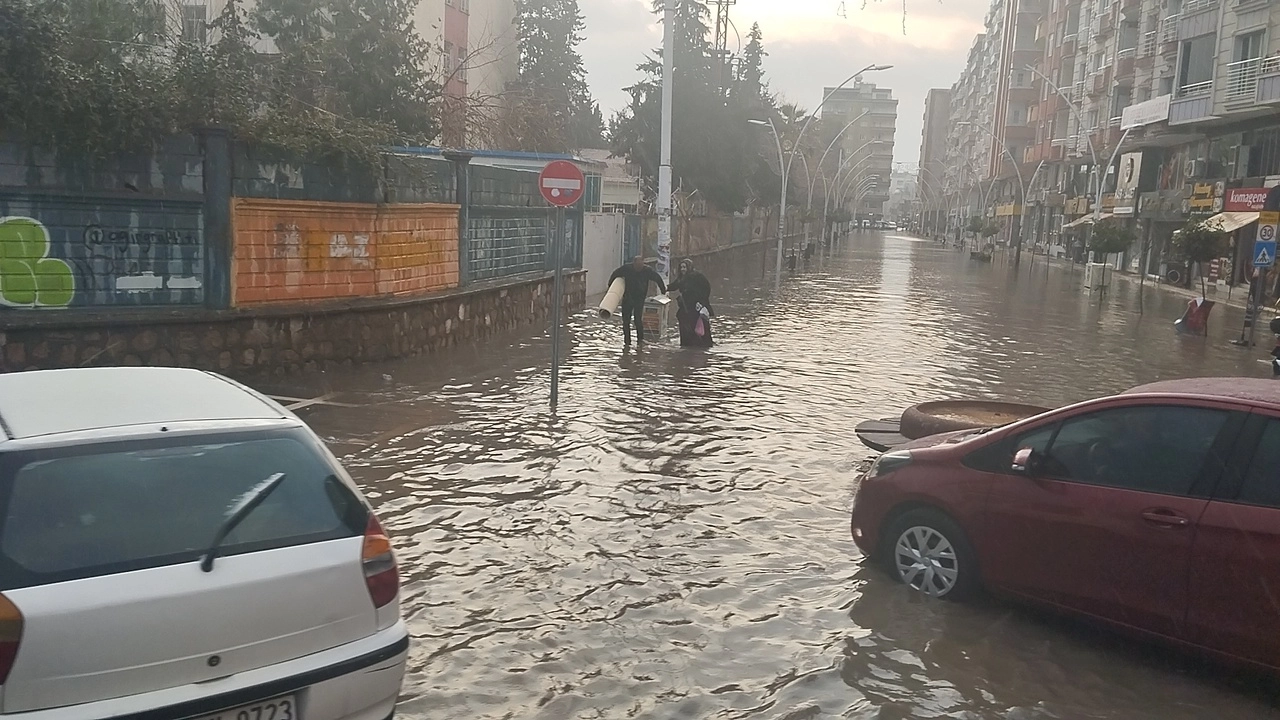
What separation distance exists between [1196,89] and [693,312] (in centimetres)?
3159

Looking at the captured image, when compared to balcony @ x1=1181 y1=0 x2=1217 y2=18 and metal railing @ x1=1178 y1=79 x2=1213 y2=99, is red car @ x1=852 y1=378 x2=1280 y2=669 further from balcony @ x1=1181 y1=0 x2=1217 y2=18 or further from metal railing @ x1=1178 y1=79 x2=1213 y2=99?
balcony @ x1=1181 y1=0 x2=1217 y2=18

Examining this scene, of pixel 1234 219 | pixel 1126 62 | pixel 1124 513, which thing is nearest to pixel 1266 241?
pixel 1234 219

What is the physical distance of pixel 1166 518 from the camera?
16.9 ft

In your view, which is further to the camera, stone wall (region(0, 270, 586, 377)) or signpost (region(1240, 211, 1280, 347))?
signpost (region(1240, 211, 1280, 347))

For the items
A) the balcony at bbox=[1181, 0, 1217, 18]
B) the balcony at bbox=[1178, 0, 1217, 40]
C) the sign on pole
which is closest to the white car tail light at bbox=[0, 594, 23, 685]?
the sign on pole

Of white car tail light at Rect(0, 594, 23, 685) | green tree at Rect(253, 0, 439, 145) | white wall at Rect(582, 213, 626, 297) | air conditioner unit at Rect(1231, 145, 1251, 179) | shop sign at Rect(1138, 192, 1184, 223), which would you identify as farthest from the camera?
shop sign at Rect(1138, 192, 1184, 223)

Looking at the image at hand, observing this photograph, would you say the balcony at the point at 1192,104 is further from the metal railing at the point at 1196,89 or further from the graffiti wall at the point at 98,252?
the graffiti wall at the point at 98,252

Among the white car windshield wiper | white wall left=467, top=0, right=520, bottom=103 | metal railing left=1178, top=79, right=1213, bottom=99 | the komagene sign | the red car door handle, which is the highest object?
white wall left=467, top=0, right=520, bottom=103

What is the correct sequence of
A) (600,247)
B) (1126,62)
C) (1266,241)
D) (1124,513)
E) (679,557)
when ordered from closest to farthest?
(1124,513) < (679,557) < (1266,241) < (600,247) < (1126,62)

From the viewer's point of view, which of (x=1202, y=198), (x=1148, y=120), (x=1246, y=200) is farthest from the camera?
(x=1148, y=120)

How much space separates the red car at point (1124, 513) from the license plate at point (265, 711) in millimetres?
3882

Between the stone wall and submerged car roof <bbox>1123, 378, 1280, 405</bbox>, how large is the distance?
32.1ft

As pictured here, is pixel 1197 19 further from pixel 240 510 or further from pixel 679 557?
pixel 240 510

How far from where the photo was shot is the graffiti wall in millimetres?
10984
